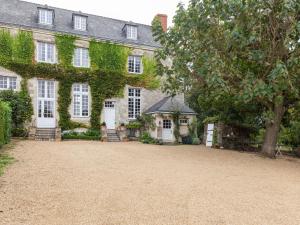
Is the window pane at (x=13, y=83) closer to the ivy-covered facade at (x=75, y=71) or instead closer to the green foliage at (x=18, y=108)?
the ivy-covered facade at (x=75, y=71)

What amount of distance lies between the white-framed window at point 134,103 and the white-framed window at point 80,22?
19.5 ft

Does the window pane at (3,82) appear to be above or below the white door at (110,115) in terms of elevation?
above

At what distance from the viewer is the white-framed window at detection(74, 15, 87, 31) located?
23.7 metres

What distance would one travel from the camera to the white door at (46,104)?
2166 centimetres

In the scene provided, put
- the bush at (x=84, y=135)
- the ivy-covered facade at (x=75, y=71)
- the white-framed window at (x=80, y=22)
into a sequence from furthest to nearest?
1. the white-framed window at (x=80, y=22)
2. the bush at (x=84, y=135)
3. the ivy-covered facade at (x=75, y=71)

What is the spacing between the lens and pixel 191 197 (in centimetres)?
686

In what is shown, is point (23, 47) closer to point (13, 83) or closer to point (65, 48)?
point (13, 83)

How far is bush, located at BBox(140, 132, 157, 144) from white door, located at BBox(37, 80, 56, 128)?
6303 mm

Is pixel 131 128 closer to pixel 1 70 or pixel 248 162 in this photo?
pixel 1 70

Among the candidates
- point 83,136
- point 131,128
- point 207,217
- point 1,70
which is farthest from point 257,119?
point 1,70

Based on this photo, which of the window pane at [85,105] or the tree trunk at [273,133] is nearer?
the tree trunk at [273,133]

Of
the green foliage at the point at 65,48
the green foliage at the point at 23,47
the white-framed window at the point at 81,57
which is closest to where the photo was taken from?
the green foliage at the point at 23,47

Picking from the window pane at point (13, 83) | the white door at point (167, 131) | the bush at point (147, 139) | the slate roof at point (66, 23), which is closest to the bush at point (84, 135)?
the bush at point (147, 139)

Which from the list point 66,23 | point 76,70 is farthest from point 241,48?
point 66,23
